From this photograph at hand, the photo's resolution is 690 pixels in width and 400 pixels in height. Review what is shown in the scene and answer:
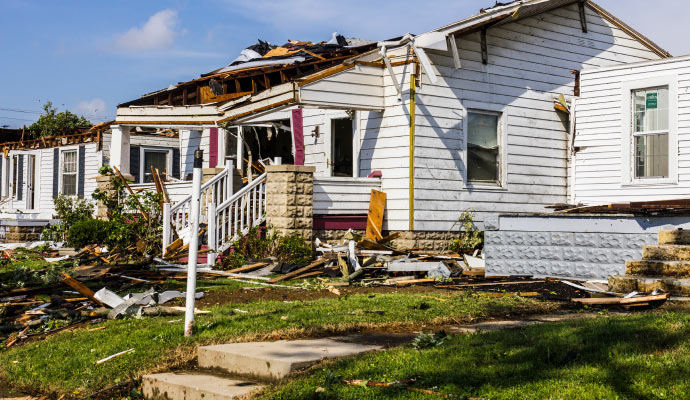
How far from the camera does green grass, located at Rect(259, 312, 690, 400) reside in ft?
13.5

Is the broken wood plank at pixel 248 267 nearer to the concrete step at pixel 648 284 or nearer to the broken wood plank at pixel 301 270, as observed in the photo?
the broken wood plank at pixel 301 270

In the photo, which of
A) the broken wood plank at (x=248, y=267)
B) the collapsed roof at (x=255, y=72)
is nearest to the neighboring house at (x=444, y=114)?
the collapsed roof at (x=255, y=72)

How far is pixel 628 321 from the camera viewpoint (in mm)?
5926

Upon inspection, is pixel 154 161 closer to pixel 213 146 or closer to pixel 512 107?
pixel 213 146

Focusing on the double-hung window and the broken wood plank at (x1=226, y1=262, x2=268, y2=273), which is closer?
the broken wood plank at (x1=226, y1=262, x2=268, y2=273)

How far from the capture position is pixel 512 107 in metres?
14.8

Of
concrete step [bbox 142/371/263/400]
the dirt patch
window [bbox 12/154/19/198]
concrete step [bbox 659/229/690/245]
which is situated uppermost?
window [bbox 12/154/19/198]

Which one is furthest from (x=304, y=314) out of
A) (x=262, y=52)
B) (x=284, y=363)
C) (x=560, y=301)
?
(x=262, y=52)

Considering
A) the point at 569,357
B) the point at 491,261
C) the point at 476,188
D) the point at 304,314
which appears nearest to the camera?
the point at 569,357

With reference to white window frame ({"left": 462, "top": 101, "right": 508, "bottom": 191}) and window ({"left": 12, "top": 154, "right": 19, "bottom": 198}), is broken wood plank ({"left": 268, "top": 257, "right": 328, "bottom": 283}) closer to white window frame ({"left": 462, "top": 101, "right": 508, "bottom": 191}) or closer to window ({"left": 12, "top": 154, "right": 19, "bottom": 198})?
white window frame ({"left": 462, "top": 101, "right": 508, "bottom": 191})

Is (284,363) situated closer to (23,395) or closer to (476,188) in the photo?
(23,395)

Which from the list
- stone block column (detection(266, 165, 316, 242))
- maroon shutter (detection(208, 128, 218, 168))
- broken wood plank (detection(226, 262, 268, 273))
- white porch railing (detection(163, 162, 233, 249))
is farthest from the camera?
maroon shutter (detection(208, 128, 218, 168))

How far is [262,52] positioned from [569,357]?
18777 mm

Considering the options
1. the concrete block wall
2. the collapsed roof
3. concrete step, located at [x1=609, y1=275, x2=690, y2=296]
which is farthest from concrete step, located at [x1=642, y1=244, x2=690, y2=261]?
the collapsed roof
